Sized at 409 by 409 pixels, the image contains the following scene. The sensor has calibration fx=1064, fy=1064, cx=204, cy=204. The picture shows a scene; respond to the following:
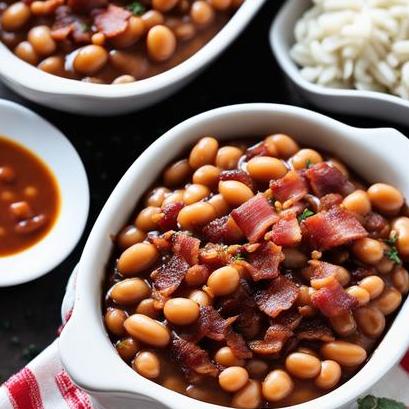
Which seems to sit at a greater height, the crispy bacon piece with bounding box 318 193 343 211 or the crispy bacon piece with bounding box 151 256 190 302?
the crispy bacon piece with bounding box 318 193 343 211

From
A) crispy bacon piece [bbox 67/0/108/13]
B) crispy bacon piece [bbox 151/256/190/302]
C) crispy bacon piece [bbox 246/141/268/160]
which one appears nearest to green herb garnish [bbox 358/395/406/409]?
crispy bacon piece [bbox 151/256/190/302]

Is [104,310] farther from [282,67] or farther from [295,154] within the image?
[282,67]

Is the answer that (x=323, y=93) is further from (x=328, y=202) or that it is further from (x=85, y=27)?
(x=85, y=27)

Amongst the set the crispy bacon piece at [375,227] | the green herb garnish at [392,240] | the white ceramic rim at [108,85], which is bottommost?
the green herb garnish at [392,240]

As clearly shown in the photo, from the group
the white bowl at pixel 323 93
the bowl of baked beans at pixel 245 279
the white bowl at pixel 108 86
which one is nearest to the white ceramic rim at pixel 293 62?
the white bowl at pixel 323 93

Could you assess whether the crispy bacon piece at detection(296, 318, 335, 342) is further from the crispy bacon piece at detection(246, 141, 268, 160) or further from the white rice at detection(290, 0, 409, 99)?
the white rice at detection(290, 0, 409, 99)

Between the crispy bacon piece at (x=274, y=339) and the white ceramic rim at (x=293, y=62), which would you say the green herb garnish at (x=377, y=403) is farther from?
the white ceramic rim at (x=293, y=62)

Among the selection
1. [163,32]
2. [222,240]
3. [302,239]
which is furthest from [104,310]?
[163,32]
